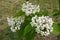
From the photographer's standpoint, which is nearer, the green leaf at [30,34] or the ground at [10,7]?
the green leaf at [30,34]

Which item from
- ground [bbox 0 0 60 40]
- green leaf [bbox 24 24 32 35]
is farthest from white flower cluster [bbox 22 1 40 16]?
ground [bbox 0 0 60 40]

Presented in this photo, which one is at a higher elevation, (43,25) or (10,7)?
(43,25)

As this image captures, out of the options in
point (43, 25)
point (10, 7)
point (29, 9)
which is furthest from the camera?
point (10, 7)

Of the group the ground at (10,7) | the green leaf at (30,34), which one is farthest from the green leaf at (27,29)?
the ground at (10,7)

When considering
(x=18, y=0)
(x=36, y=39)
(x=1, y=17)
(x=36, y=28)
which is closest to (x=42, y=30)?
(x=36, y=28)

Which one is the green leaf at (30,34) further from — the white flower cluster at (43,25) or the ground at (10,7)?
the ground at (10,7)

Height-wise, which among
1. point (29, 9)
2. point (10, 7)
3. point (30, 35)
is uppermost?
point (29, 9)

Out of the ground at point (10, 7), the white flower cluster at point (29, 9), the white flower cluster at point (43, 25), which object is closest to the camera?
the white flower cluster at point (43, 25)

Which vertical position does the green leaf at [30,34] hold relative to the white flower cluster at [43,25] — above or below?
below

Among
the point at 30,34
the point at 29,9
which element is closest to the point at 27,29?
the point at 30,34

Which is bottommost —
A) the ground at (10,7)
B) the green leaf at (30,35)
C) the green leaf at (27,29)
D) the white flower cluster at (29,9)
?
the ground at (10,7)

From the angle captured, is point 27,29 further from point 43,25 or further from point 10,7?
point 10,7
